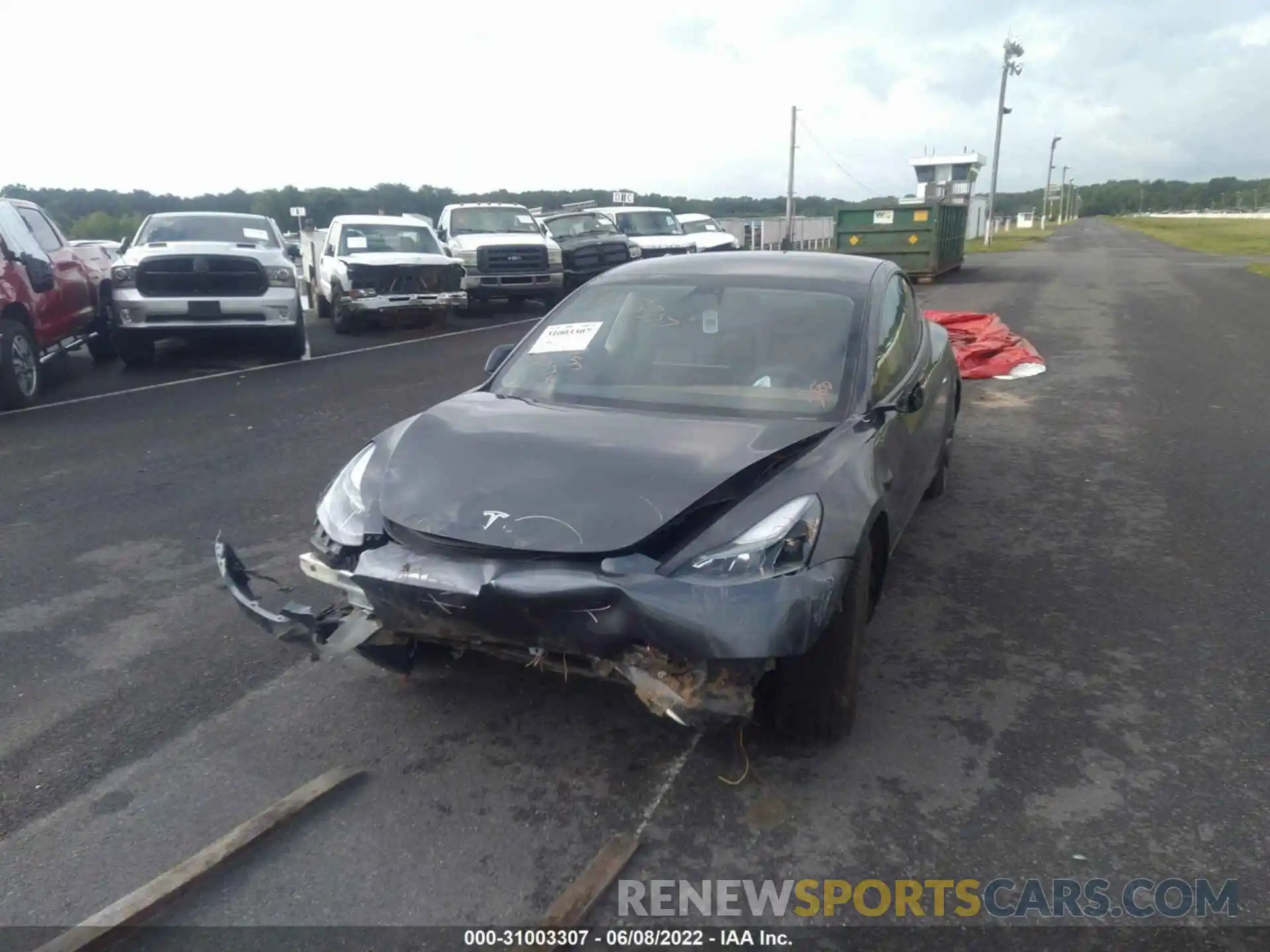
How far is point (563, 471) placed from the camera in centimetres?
325

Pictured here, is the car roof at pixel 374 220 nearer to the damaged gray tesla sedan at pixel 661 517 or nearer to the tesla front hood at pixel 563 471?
the damaged gray tesla sedan at pixel 661 517

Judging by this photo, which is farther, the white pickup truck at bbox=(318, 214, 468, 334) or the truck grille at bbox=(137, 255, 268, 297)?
the white pickup truck at bbox=(318, 214, 468, 334)

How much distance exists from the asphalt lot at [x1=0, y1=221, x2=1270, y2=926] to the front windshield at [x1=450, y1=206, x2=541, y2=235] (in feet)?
43.1

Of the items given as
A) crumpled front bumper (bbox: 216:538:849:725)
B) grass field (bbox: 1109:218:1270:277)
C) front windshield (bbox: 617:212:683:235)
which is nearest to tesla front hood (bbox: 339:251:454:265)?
front windshield (bbox: 617:212:683:235)

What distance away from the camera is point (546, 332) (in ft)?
15.3

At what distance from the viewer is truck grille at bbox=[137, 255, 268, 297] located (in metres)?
11.1

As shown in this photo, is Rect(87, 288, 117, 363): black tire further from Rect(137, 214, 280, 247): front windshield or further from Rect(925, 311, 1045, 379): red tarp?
Rect(925, 311, 1045, 379): red tarp

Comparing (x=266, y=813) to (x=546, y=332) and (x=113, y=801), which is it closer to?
(x=113, y=801)

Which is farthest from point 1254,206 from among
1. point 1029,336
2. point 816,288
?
point 816,288

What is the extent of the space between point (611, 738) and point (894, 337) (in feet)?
7.61

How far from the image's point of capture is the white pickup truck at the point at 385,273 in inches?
571

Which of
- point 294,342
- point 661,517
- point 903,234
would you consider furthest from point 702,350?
point 903,234

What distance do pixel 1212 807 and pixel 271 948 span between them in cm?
276

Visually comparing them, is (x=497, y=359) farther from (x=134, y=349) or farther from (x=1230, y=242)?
(x=1230, y=242)
